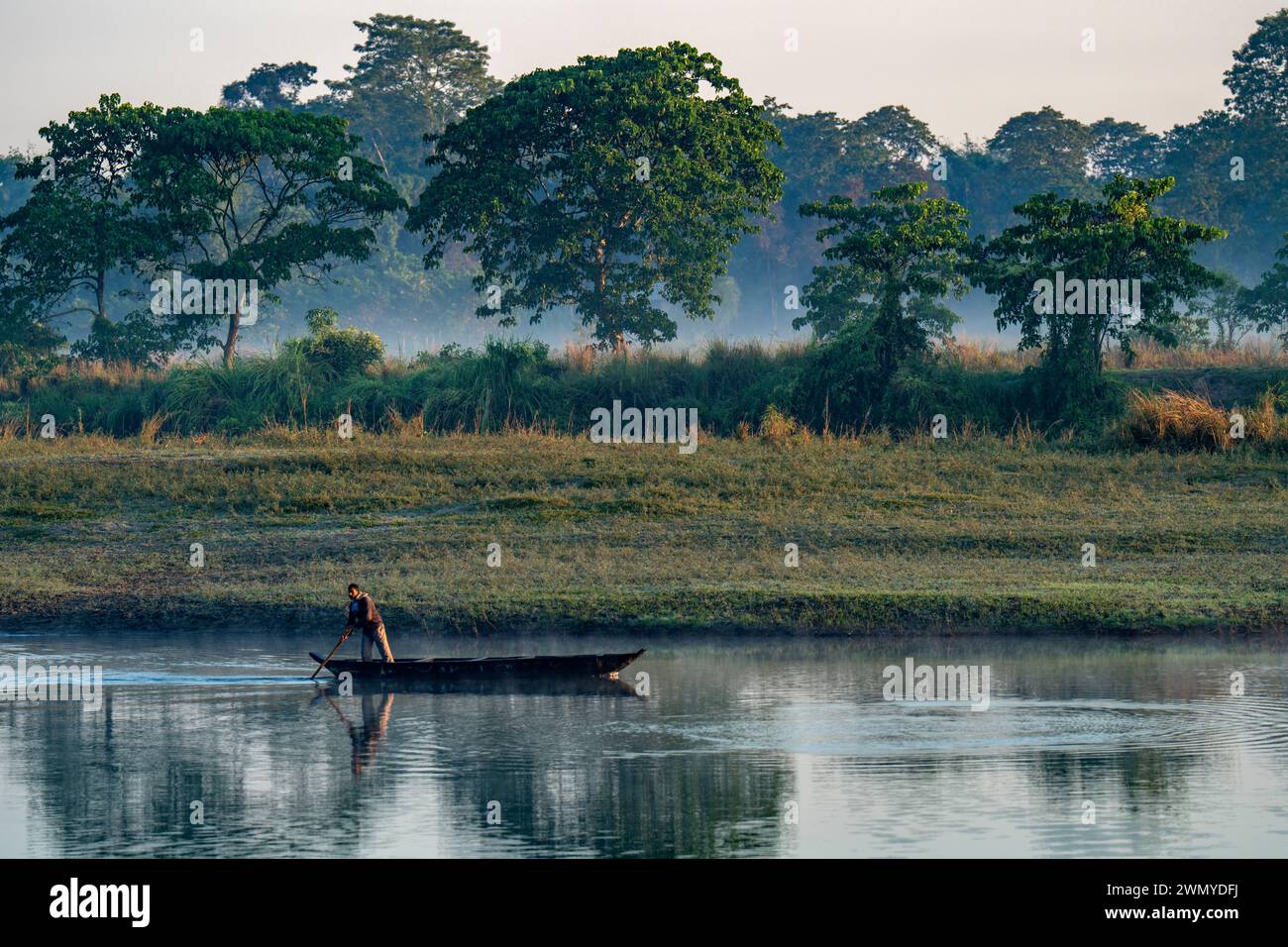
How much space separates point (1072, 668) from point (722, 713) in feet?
13.3

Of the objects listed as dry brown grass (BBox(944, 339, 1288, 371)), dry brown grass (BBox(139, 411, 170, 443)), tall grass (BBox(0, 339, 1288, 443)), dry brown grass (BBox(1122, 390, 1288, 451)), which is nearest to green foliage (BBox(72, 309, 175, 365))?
tall grass (BBox(0, 339, 1288, 443))

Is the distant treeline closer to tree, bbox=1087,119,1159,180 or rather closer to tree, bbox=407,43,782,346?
tree, bbox=1087,119,1159,180

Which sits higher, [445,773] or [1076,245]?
[1076,245]

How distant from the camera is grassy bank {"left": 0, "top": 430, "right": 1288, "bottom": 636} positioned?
20062 mm

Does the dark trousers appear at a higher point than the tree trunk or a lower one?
lower

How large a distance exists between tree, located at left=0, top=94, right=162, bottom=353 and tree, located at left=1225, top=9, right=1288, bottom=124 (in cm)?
4576

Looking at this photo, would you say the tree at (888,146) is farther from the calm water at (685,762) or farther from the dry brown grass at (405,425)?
the calm water at (685,762)

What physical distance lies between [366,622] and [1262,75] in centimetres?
6331

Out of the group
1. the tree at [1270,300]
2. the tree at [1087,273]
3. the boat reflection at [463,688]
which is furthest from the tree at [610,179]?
the boat reflection at [463,688]

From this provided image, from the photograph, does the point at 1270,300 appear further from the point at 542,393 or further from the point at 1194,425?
the point at 542,393

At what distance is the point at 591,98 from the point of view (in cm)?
4225

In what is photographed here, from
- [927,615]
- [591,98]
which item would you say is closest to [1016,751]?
[927,615]

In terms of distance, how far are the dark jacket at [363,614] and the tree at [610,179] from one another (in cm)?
2647

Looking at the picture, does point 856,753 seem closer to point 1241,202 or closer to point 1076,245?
point 1076,245
